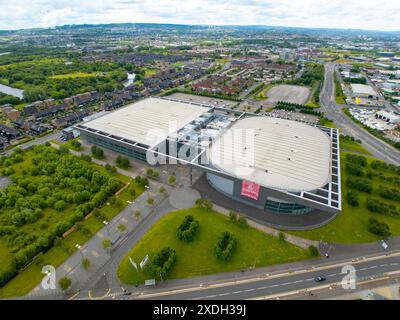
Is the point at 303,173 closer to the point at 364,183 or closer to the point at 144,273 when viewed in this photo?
the point at 364,183

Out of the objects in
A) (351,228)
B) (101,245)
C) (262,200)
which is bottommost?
(101,245)

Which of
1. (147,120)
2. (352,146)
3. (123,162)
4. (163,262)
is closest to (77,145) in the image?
(123,162)

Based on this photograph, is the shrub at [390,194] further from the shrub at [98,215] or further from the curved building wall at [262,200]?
the shrub at [98,215]

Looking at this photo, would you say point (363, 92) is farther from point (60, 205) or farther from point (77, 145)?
point (60, 205)

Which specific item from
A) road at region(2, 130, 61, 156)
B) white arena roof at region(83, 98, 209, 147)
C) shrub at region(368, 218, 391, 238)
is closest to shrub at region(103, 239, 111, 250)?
white arena roof at region(83, 98, 209, 147)

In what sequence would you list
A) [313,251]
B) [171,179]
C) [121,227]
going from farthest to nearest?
[171,179] → [121,227] → [313,251]

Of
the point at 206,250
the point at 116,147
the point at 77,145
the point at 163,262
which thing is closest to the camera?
the point at 163,262

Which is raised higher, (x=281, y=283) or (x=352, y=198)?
(x=352, y=198)

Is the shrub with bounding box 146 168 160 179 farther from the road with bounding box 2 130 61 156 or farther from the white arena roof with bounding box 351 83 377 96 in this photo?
the white arena roof with bounding box 351 83 377 96
